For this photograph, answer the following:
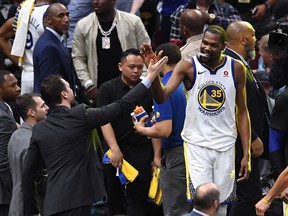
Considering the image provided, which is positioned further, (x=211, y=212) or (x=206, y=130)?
(x=206, y=130)

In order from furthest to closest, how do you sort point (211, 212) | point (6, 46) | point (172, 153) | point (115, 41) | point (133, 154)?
1. point (6, 46)
2. point (115, 41)
3. point (133, 154)
4. point (172, 153)
5. point (211, 212)

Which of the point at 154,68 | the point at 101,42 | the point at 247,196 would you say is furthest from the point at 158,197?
the point at 101,42

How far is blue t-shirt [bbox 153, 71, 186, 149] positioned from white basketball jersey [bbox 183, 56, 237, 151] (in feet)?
1.43

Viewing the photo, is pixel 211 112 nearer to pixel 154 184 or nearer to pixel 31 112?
pixel 154 184

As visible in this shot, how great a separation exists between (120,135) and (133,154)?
0.87 feet

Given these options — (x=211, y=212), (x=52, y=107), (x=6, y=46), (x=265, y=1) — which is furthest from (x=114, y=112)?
(x=265, y=1)

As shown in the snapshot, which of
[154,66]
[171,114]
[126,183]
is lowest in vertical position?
[126,183]

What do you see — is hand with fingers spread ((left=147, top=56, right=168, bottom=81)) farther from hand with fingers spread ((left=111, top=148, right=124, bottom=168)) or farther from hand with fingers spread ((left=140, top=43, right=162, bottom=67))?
hand with fingers spread ((left=111, top=148, right=124, bottom=168))

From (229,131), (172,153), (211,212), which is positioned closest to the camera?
(211,212)

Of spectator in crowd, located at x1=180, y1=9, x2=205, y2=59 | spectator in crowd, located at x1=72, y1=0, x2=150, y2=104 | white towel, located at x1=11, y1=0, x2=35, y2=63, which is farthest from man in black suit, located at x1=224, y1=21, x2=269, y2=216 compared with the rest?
white towel, located at x1=11, y1=0, x2=35, y2=63

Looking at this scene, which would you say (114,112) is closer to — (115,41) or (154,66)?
(154,66)

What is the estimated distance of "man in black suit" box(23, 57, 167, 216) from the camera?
9.05 metres

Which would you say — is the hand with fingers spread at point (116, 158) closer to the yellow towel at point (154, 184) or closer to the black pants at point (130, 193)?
the black pants at point (130, 193)

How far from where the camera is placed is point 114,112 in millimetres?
9102
